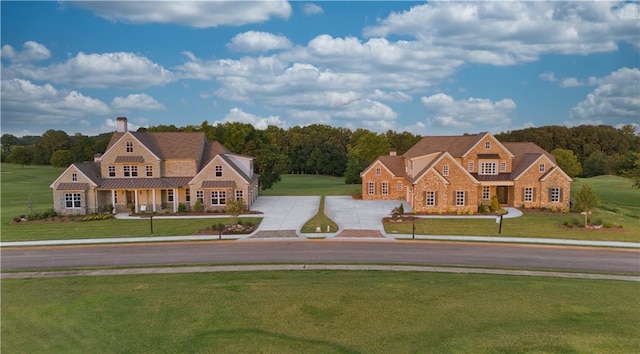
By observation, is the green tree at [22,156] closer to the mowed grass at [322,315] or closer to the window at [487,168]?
the mowed grass at [322,315]

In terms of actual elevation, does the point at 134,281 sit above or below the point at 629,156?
below

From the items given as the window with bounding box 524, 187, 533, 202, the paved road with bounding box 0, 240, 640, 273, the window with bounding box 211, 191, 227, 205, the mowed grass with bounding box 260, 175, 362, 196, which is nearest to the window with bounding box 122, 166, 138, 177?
the window with bounding box 211, 191, 227, 205

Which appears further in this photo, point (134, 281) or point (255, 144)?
point (255, 144)

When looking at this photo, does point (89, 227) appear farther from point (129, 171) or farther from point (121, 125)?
point (121, 125)

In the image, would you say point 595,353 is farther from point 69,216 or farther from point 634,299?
point 69,216

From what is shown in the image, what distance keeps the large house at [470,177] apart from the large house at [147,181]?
16152 mm

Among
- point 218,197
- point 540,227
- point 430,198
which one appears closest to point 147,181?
point 218,197

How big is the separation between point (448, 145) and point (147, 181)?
32135mm

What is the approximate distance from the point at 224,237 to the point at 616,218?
32.2m

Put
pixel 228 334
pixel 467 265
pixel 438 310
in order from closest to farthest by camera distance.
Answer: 1. pixel 228 334
2. pixel 438 310
3. pixel 467 265

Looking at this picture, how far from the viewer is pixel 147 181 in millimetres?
39312

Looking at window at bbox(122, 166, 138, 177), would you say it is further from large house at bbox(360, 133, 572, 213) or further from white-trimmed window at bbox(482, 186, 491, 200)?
white-trimmed window at bbox(482, 186, 491, 200)

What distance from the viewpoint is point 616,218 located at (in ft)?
112

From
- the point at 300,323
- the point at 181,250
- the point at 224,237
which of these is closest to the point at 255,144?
the point at 224,237
